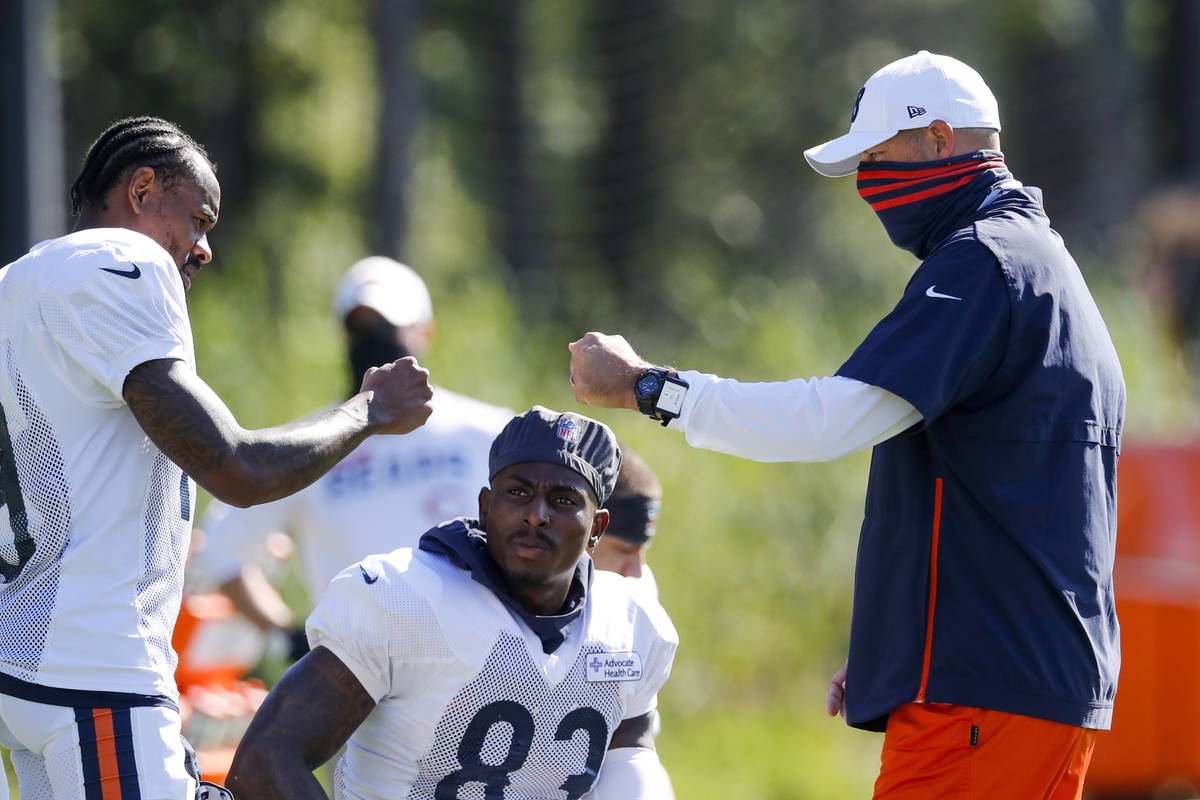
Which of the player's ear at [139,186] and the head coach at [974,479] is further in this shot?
the head coach at [974,479]

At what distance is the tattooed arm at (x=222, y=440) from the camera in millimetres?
3100

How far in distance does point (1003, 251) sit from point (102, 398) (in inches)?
76.3

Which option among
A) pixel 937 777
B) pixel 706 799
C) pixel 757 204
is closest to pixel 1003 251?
pixel 937 777

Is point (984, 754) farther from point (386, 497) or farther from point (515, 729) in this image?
point (386, 497)

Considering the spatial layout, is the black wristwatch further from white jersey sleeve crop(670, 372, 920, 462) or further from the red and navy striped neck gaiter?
the red and navy striped neck gaiter

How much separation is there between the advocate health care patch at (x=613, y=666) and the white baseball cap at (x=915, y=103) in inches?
49.1

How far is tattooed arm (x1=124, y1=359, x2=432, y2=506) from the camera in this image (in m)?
3.10

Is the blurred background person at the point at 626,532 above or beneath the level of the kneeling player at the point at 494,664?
above

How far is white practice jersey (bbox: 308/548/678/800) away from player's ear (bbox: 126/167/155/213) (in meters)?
0.89

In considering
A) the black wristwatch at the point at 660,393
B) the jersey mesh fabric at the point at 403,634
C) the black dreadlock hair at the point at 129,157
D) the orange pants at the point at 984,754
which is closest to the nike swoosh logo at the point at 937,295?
the black wristwatch at the point at 660,393

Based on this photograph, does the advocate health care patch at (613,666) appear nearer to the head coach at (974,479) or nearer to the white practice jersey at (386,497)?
the head coach at (974,479)

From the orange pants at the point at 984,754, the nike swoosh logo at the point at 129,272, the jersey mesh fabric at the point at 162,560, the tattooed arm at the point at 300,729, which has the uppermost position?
the nike swoosh logo at the point at 129,272

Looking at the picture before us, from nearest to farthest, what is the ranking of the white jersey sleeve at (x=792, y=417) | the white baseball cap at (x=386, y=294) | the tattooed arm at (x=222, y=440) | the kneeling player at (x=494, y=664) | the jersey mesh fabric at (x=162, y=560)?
the tattooed arm at (x=222, y=440) < the jersey mesh fabric at (x=162, y=560) < the kneeling player at (x=494, y=664) < the white jersey sleeve at (x=792, y=417) < the white baseball cap at (x=386, y=294)

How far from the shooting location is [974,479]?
142 inches
